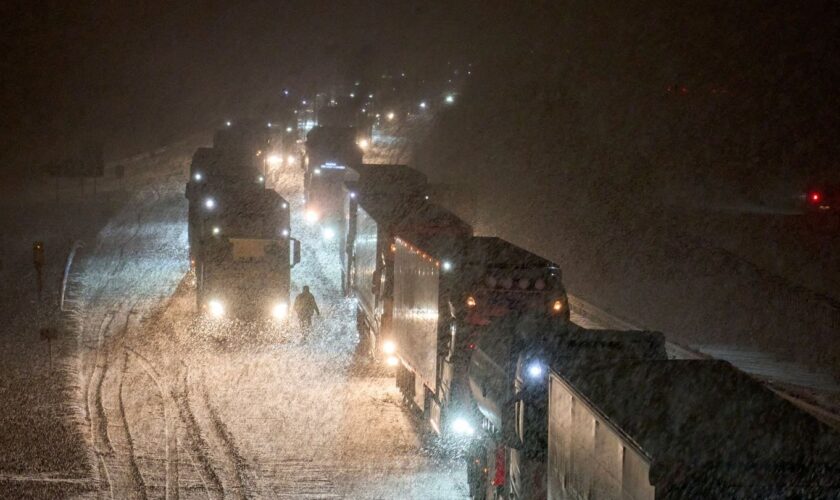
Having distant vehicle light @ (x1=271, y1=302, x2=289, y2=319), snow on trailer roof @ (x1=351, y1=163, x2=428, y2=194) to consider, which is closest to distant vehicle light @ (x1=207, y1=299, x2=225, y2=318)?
distant vehicle light @ (x1=271, y1=302, x2=289, y2=319)

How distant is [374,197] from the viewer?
94.5 feet

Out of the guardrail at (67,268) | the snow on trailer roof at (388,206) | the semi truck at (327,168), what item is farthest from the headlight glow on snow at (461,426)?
the semi truck at (327,168)

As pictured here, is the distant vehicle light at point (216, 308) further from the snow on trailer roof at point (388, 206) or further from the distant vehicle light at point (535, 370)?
the distant vehicle light at point (535, 370)

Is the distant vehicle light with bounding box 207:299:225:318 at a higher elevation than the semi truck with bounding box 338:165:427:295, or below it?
below

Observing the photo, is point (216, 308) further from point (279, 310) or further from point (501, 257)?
point (501, 257)

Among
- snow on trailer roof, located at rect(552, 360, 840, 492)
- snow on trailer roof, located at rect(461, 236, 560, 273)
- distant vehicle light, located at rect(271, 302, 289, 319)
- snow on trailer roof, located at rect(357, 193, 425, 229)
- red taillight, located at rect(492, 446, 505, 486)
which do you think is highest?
snow on trailer roof, located at rect(552, 360, 840, 492)

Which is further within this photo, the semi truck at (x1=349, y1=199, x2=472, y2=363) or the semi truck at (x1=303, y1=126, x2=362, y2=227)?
the semi truck at (x1=303, y1=126, x2=362, y2=227)

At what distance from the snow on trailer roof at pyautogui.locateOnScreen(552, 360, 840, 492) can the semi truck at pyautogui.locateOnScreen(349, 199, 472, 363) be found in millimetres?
10650

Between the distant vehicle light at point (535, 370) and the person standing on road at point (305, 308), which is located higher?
the distant vehicle light at point (535, 370)

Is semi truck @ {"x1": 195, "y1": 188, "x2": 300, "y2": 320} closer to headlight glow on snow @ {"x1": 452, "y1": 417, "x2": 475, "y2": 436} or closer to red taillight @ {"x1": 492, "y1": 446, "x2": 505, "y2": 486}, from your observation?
headlight glow on snow @ {"x1": 452, "y1": 417, "x2": 475, "y2": 436}

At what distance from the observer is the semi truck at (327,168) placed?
143ft

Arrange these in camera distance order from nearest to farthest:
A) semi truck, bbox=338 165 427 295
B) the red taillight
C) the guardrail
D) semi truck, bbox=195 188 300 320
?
the red taillight, semi truck, bbox=338 165 427 295, semi truck, bbox=195 188 300 320, the guardrail

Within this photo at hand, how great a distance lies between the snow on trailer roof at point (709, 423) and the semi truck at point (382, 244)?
10650 mm

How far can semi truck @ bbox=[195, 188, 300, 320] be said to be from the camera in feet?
91.6
